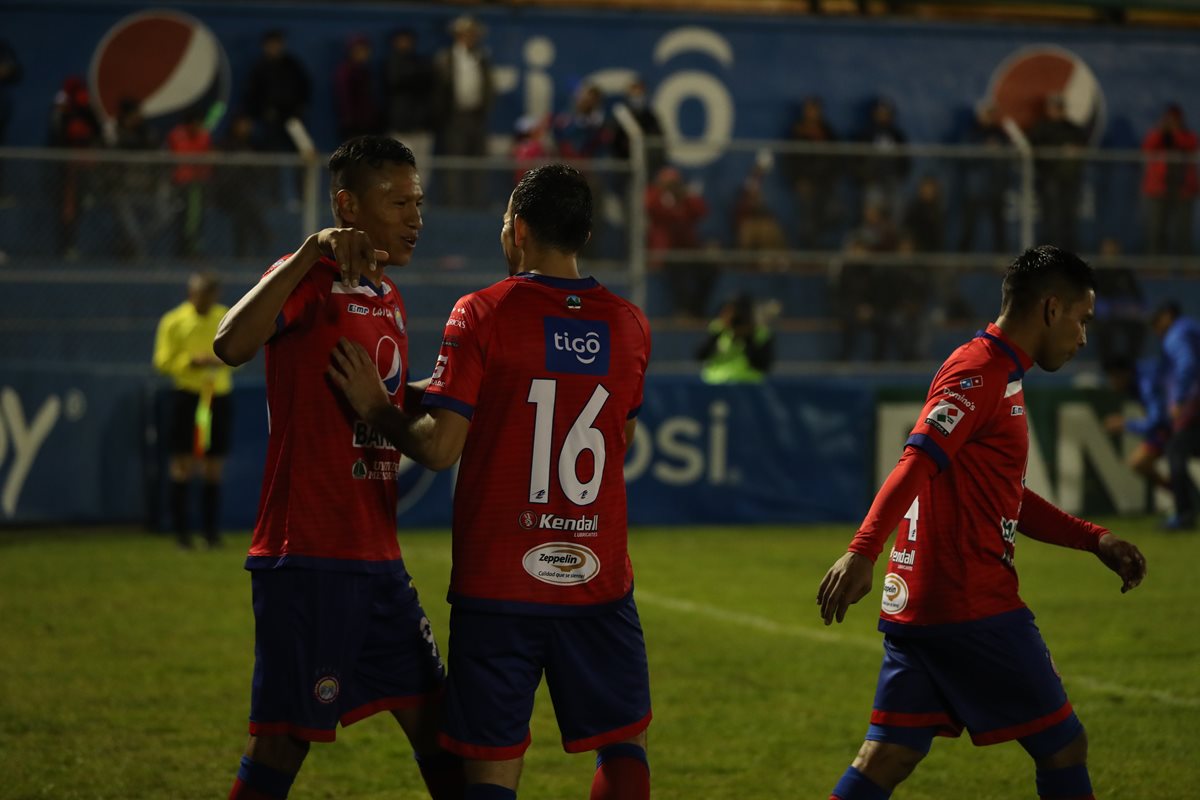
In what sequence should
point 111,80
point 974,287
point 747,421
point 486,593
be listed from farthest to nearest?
point 111,80
point 974,287
point 747,421
point 486,593

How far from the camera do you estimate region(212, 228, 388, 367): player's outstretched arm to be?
444 centimetres

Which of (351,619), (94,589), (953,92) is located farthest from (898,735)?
(953,92)

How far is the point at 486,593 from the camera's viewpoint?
14.5 feet

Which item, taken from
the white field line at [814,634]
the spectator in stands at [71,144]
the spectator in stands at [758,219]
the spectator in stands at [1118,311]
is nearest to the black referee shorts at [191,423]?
the spectator in stands at [71,144]

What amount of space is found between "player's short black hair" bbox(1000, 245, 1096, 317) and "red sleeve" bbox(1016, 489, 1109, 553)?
2.08 ft

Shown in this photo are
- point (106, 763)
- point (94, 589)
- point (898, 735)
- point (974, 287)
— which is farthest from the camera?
point (974, 287)

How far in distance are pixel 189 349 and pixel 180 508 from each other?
133cm

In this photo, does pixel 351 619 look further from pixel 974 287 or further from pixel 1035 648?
pixel 974 287

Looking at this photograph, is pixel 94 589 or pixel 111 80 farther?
pixel 111 80

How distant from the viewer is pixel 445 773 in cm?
486

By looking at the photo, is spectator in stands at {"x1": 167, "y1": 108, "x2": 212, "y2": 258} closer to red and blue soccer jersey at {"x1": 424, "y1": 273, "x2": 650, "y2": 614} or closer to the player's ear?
the player's ear

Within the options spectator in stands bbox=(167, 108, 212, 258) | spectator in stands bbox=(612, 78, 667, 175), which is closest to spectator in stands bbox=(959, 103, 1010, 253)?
spectator in stands bbox=(612, 78, 667, 175)

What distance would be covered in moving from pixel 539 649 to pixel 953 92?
70.6 feet

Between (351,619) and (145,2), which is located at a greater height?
(145,2)
